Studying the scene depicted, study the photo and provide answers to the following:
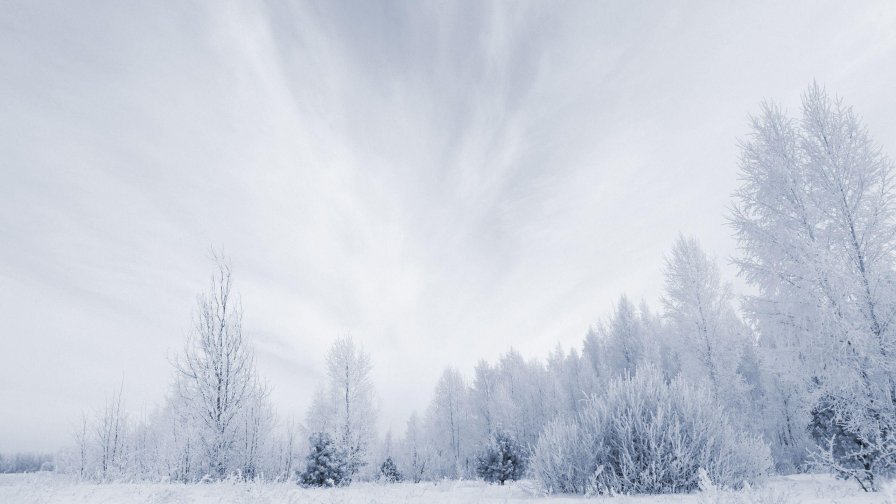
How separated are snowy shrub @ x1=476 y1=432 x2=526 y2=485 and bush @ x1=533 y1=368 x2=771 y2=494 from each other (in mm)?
14646

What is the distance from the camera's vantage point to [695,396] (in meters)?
8.93

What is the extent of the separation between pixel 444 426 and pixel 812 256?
1517 inches

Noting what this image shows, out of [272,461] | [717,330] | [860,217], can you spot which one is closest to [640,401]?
[860,217]

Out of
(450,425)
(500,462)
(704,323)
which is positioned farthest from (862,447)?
(450,425)

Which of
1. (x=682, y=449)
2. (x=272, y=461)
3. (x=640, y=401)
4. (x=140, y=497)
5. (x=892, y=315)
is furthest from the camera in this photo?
(x=272, y=461)

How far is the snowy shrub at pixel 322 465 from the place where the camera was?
1673 centimetres

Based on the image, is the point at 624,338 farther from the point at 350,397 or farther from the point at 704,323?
the point at 350,397

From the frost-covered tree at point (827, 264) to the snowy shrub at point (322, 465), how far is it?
1499cm

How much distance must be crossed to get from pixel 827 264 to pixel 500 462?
16945 millimetres

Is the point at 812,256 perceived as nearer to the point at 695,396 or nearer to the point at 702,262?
the point at 695,396

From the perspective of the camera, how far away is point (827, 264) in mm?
10180

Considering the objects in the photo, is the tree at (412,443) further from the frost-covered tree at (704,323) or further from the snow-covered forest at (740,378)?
the frost-covered tree at (704,323)

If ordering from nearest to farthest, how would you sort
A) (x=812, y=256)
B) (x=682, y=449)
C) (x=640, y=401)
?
(x=682, y=449)
(x=640, y=401)
(x=812, y=256)

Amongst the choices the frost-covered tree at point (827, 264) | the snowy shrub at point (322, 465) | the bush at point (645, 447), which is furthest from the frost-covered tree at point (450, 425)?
the bush at point (645, 447)
